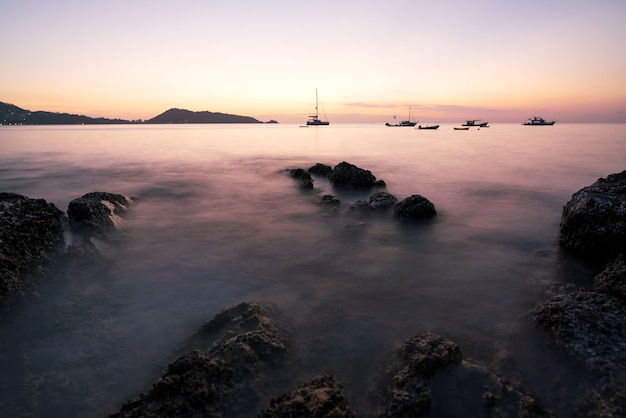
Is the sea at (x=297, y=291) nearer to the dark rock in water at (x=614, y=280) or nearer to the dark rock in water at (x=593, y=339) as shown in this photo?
the dark rock in water at (x=593, y=339)

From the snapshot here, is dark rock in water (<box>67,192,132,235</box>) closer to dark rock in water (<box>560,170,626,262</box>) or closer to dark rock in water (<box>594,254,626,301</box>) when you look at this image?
dark rock in water (<box>594,254,626,301</box>)

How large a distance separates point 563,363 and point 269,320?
3.46 meters

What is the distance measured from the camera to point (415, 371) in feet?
11.5

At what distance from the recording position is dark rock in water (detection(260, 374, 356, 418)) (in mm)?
2926

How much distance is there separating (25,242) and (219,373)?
4.73 m

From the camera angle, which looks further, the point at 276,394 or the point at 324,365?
the point at 324,365

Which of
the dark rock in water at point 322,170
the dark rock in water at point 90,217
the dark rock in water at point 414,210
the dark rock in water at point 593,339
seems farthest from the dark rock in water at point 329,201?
the dark rock in water at point 593,339

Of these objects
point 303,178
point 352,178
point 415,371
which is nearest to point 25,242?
point 415,371

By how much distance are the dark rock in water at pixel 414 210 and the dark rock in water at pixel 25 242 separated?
26.8 feet

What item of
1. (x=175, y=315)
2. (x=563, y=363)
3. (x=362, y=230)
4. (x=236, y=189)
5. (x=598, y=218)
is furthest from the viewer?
(x=236, y=189)

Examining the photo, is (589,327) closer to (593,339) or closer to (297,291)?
(593,339)

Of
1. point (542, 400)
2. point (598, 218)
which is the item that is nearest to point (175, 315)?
point (542, 400)

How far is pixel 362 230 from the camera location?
8930 mm

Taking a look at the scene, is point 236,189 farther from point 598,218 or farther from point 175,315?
point 598,218
